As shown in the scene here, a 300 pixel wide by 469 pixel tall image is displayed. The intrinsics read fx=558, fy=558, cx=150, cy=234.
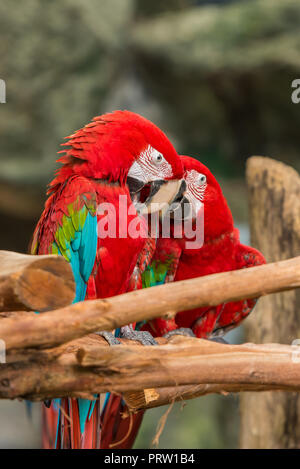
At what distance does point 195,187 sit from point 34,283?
0.64 m

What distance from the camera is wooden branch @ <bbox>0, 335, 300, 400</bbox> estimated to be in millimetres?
783

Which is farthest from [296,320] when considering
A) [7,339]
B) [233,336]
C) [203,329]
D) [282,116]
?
[233,336]

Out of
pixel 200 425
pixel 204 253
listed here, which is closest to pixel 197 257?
pixel 204 253

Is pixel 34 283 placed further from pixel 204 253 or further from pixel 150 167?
pixel 204 253

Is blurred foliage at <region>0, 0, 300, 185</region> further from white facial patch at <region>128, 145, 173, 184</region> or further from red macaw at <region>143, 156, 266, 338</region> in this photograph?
white facial patch at <region>128, 145, 173, 184</region>

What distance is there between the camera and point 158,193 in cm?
124

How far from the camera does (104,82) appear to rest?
286cm

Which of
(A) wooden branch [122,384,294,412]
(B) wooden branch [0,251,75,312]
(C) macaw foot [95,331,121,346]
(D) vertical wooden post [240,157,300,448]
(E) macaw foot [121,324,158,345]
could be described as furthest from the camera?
(D) vertical wooden post [240,157,300,448]

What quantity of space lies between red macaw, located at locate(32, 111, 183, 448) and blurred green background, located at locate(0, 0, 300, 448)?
1.62 meters

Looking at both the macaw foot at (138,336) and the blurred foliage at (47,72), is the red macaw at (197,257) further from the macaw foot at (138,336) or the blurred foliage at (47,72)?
the blurred foliage at (47,72)

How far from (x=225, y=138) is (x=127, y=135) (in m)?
1.86

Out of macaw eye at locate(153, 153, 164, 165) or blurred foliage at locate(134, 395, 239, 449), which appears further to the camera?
blurred foliage at locate(134, 395, 239, 449)

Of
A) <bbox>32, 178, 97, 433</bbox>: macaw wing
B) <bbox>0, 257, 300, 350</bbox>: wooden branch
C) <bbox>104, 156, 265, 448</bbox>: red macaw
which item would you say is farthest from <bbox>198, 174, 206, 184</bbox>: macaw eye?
<bbox>0, 257, 300, 350</bbox>: wooden branch

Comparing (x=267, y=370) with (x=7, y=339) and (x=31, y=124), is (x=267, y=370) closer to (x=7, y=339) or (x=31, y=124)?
(x=7, y=339)
